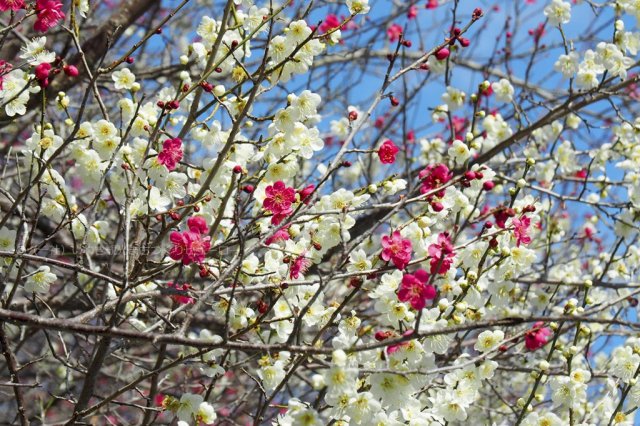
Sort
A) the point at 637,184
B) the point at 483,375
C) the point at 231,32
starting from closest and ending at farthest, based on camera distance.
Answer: the point at 483,375 → the point at 231,32 → the point at 637,184

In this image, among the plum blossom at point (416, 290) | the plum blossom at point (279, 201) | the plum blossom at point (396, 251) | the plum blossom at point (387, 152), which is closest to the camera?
the plum blossom at point (416, 290)

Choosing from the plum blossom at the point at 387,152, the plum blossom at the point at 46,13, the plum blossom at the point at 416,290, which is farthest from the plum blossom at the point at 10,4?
the plum blossom at the point at 416,290

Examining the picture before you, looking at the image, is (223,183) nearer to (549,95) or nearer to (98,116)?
(98,116)

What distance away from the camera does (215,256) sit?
3252 mm

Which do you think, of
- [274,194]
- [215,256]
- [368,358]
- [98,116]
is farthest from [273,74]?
[98,116]

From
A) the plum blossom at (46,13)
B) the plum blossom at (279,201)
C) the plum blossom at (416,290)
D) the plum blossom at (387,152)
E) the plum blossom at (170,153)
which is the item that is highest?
the plum blossom at (46,13)

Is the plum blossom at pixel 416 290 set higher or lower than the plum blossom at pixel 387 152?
lower

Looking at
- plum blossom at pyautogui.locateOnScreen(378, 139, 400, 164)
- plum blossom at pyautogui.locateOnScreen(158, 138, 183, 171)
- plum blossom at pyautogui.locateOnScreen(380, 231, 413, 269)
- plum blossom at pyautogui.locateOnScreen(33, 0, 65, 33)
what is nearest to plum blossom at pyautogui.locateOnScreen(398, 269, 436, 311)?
plum blossom at pyautogui.locateOnScreen(380, 231, 413, 269)

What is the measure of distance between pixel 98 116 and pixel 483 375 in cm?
398

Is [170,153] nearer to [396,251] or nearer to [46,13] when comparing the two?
[46,13]

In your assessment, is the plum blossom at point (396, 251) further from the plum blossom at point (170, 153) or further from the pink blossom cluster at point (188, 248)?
the plum blossom at point (170, 153)

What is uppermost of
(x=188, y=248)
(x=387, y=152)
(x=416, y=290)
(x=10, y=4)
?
(x=10, y=4)

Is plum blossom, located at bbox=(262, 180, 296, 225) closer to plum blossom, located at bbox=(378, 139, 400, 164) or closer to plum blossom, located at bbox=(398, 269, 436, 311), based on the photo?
plum blossom, located at bbox=(378, 139, 400, 164)

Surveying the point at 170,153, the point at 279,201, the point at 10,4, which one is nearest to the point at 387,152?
the point at 279,201
